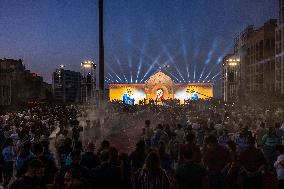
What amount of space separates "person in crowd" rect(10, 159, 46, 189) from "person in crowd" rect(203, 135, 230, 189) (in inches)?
134

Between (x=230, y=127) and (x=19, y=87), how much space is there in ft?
238

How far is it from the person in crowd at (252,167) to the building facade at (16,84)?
66.2 meters

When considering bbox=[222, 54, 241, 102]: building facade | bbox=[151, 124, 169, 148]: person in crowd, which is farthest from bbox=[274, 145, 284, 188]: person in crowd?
bbox=[222, 54, 241, 102]: building facade

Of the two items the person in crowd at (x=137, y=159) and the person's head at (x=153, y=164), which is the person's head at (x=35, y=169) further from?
the person in crowd at (x=137, y=159)

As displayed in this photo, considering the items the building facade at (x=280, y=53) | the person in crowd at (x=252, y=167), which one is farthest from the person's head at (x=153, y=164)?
the building facade at (x=280, y=53)

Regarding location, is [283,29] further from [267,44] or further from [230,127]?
[230,127]

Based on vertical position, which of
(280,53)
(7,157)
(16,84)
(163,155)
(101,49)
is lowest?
(7,157)

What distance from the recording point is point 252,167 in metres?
7.75

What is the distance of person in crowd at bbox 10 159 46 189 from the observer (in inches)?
215

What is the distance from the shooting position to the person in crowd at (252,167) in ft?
25.3

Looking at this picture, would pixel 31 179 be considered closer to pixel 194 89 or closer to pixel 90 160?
pixel 90 160

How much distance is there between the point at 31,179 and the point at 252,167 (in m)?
4.12

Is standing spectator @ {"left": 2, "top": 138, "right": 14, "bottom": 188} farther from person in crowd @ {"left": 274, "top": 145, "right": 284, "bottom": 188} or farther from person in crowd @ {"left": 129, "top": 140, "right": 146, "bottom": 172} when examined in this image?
person in crowd @ {"left": 274, "top": 145, "right": 284, "bottom": 188}

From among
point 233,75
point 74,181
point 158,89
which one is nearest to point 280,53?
point 233,75
